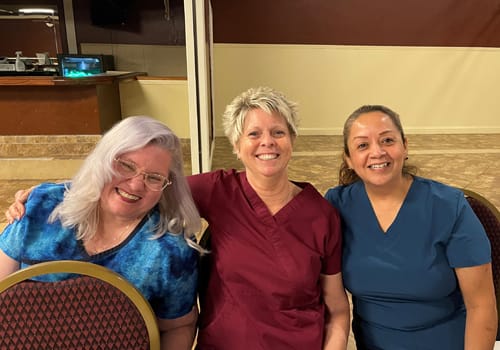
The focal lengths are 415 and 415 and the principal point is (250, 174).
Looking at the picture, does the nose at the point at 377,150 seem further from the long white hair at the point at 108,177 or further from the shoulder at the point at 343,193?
the long white hair at the point at 108,177

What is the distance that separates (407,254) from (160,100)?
4284 mm

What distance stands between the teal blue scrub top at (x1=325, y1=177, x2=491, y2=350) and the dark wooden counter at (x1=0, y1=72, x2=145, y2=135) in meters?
3.40

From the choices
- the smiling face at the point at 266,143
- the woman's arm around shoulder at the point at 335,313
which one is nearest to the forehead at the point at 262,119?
the smiling face at the point at 266,143

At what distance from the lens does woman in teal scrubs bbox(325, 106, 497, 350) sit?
1.06 m

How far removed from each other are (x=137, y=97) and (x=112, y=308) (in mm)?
4469

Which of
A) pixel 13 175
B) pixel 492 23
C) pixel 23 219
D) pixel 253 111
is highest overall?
pixel 492 23

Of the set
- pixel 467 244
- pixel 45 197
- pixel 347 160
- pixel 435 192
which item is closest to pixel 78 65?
pixel 45 197

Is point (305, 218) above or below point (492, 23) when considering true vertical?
below

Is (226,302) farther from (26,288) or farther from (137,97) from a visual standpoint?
(137,97)

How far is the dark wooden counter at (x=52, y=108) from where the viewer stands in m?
3.99

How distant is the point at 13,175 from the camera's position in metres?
4.18

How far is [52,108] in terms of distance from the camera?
4047 millimetres

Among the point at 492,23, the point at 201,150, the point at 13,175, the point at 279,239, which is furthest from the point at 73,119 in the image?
the point at 492,23

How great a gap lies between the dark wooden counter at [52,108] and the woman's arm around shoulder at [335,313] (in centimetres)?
336
